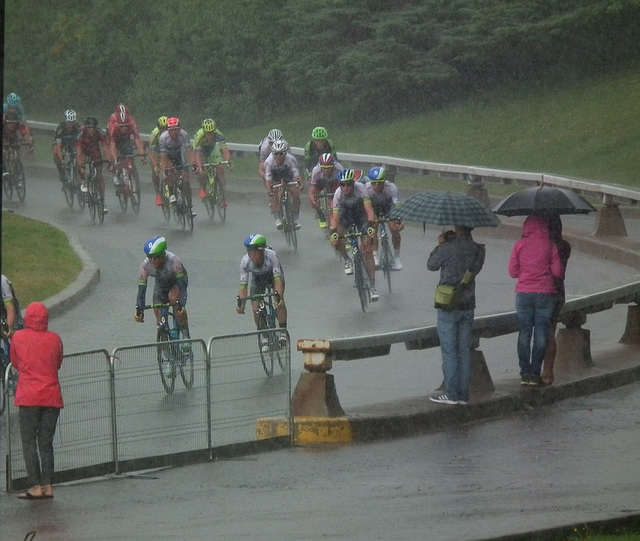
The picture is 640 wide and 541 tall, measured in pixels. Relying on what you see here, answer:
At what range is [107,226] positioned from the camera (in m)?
27.5

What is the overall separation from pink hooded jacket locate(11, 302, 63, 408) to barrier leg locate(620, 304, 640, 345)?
7021 millimetres

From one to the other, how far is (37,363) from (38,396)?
235 mm

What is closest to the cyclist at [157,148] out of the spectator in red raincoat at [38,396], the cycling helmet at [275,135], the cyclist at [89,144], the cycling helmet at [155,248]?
the cyclist at [89,144]

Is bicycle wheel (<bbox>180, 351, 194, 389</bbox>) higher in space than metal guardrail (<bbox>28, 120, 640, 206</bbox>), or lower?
higher

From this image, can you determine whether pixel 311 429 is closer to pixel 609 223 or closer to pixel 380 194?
pixel 380 194

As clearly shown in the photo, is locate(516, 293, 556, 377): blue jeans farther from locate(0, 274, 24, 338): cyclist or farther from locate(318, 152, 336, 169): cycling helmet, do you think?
locate(318, 152, 336, 169): cycling helmet

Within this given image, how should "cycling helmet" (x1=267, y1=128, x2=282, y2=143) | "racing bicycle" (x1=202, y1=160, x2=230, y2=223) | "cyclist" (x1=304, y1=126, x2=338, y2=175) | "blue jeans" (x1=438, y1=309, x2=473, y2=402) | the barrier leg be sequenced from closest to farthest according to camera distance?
"blue jeans" (x1=438, y1=309, x2=473, y2=402) → the barrier leg → "cyclist" (x1=304, y1=126, x2=338, y2=175) → "cycling helmet" (x1=267, y1=128, x2=282, y2=143) → "racing bicycle" (x1=202, y1=160, x2=230, y2=223)

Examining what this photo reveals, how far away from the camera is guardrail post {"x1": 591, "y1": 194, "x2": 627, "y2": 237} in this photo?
2362cm

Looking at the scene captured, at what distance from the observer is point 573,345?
1467cm

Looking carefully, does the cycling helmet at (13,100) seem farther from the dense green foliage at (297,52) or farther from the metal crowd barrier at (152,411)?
the metal crowd barrier at (152,411)

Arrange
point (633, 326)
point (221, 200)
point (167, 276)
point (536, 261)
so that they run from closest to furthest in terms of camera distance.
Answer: point (536, 261), point (167, 276), point (633, 326), point (221, 200)

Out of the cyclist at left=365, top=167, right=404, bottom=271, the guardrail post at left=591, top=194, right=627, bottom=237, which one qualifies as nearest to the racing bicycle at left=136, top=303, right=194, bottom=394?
the cyclist at left=365, top=167, right=404, bottom=271

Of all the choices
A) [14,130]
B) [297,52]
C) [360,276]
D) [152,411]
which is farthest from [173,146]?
[297,52]

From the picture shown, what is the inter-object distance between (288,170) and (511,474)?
43.8 ft
